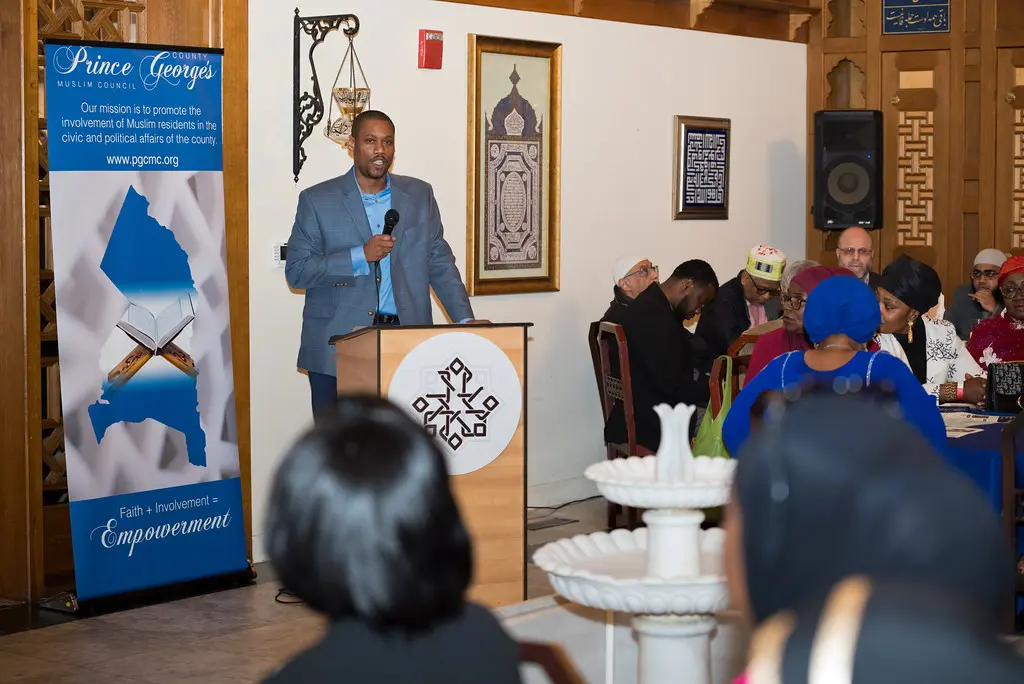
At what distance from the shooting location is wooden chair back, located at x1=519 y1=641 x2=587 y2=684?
6.90 feet

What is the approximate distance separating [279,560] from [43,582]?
4.53 metres

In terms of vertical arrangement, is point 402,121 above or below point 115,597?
above

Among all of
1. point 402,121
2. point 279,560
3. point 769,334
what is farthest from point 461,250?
point 279,560

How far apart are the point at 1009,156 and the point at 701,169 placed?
210 centimetres

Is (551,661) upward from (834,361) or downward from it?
downward

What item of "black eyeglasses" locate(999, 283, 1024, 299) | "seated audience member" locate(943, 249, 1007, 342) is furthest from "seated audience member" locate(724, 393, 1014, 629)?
"seated audience member" locate(943, 249, 1007, 342)

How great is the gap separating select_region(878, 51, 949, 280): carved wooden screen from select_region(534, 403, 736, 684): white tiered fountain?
21.9 ft

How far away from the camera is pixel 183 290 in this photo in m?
5.64

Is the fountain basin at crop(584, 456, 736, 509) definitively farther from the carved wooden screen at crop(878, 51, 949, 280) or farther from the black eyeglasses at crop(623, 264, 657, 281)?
the carved wooden screen at crop(878, 51, 949, 280)

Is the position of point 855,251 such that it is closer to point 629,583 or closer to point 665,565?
point 665,565

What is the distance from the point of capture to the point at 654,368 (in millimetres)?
6641

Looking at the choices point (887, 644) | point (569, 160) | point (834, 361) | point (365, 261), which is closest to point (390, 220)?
point (365, 261)

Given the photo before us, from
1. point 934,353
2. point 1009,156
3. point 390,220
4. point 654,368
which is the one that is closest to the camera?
point 390,220

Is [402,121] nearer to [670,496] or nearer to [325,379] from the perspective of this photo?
[325,379]
